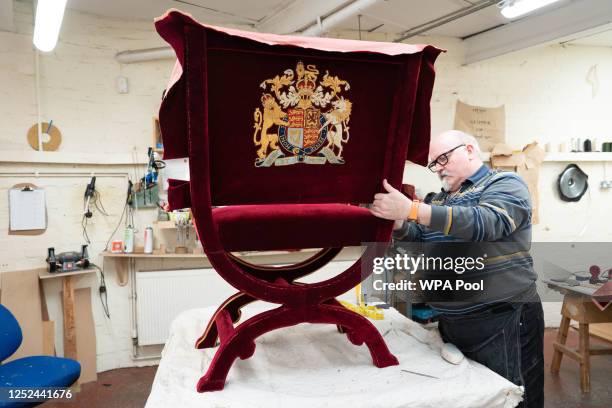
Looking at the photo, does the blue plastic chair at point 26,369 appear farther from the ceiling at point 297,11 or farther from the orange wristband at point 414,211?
the ceiling at point 297,11

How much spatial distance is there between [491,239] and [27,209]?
349cm

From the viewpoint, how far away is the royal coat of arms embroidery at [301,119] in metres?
0.97

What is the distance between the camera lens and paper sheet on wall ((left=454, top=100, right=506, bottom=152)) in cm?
452

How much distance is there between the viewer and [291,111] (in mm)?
989

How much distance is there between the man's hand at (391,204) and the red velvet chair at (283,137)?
3 centimetres

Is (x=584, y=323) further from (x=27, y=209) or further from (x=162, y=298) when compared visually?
(x=27, y=209)

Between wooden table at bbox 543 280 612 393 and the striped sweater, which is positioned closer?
the striped sweater

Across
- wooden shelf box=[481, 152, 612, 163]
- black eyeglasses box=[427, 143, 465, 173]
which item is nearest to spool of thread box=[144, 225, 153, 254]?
black eyeglasses box=[427, 143, 465, 173]

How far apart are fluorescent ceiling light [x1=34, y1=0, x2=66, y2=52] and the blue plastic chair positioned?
65.9 inches

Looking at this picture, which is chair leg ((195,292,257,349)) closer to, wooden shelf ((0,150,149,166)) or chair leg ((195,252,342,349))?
chair leg ((195,252,342,349))

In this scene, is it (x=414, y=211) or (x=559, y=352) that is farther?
(x=559, y=352)

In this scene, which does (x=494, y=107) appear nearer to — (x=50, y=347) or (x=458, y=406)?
(x=458, y=406)

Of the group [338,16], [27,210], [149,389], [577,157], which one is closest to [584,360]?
[577,157]

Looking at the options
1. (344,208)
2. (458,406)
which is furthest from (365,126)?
(458,406)
